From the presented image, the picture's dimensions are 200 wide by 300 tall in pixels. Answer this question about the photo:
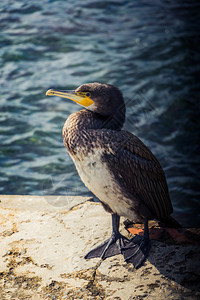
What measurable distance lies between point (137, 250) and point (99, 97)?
118cm

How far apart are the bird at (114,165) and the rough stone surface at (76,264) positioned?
4.8 inches

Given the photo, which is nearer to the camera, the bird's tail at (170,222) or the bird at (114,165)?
the bird at (114,165)

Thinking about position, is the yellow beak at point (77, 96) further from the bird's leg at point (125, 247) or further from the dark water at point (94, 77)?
the dark water at point (94, 77)

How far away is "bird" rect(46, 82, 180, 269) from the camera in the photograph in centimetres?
272

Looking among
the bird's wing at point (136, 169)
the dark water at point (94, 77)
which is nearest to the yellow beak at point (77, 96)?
the bird's wing at point (136, 169)

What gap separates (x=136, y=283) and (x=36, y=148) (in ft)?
11.5

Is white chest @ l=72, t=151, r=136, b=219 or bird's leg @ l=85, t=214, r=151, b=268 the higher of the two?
white chest @ l=72, t=151, r=136, b=219

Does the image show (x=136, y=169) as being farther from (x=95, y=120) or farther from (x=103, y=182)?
(x=95, y=120)

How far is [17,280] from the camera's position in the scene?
2711 mm

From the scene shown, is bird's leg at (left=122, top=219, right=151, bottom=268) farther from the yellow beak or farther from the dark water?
the dark water

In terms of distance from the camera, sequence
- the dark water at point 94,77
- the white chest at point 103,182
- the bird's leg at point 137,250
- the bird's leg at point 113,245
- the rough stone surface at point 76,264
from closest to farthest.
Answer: the rough stone surface at point 76,264, the white chest at point 103,182, the bird's leg at point 137,250, the bird's leg at point 113,245, the dark water at point 94,77

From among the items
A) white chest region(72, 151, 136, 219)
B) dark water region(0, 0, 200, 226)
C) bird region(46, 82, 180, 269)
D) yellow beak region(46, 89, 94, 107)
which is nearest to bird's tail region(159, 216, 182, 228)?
bird region(46, 82, 180, 269)

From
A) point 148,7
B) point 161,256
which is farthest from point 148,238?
point 148,7

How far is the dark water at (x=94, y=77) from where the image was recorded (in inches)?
216
